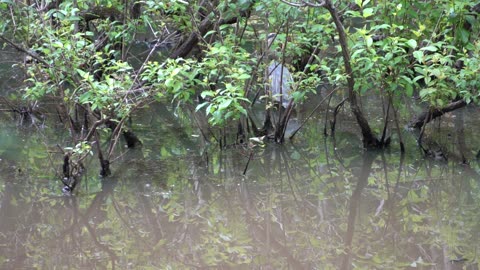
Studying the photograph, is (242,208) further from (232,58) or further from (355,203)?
(232,58)

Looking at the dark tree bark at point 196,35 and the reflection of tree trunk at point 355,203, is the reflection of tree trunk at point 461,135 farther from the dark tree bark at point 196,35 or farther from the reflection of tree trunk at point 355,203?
the dark tree bark at point 196,35

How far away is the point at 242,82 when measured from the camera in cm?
721

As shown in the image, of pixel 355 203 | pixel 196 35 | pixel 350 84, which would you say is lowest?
pixel 355 203

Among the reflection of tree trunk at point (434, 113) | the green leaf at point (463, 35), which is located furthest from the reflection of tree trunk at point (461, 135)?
the green leaf at point (463, 35)

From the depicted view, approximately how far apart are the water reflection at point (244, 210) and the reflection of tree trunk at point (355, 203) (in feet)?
0.03

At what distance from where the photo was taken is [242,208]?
6273 mm

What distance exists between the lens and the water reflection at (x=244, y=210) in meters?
5.26

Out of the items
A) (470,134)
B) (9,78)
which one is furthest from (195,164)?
(9,78)

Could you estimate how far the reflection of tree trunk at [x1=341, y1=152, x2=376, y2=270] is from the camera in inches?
208

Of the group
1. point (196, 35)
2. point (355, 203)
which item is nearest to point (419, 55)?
point (355, 203)

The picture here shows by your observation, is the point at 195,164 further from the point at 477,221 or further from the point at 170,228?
the point at 477,221

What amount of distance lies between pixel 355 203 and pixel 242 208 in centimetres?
101

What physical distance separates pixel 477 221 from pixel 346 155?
2.22 meters

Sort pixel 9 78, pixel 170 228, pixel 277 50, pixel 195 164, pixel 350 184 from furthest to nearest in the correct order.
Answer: pixel 9 78 < pixel 277 50 < pixel 195 164 < pixel 350 184 < pixel 170 228
